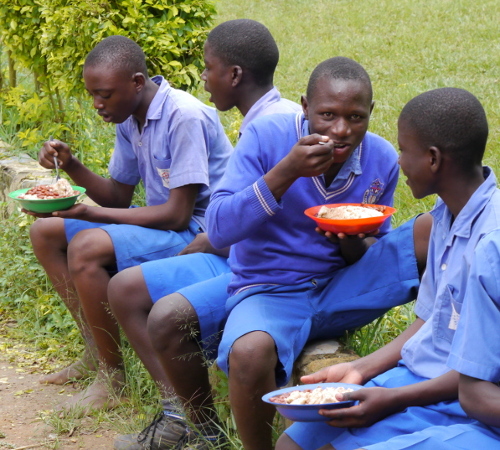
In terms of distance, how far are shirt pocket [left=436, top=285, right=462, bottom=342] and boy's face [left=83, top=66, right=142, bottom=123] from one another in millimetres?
2017

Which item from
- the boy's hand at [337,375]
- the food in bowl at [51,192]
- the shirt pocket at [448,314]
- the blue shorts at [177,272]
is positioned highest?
the shirt pocket at [448,314]

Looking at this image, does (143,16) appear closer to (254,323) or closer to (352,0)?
(254,323)

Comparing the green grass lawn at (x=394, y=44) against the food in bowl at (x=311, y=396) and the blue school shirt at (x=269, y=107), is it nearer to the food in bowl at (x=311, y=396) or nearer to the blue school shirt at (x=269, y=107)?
the blue school shirt at (x=269, y=107)

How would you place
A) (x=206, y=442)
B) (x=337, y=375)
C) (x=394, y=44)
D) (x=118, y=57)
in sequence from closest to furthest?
(x=337, y=375)
(x=206, y=442)
(x=118, y=57)
(x=394, y=44)

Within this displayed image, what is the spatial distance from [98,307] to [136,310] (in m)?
0.37

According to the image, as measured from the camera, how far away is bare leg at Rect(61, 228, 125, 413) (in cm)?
347

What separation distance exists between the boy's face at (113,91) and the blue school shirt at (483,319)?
219 cm

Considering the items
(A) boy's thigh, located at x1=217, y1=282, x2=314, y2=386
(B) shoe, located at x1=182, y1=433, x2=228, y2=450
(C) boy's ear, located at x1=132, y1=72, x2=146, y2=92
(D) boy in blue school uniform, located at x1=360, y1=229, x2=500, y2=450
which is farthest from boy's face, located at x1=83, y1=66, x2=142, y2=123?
(D) boy in blue school uniform, located at x1=360, y1=229, x2=500, y2=450

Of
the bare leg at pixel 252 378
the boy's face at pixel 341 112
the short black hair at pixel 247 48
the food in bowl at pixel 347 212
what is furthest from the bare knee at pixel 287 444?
the short black hair at pixel 247 48

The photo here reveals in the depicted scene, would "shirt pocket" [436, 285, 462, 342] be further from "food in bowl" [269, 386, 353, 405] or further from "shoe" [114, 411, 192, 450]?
"shoe" [114, 411, 192, 450]

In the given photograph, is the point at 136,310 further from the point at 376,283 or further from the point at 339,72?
the point at 339,72

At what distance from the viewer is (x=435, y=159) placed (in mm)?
2139

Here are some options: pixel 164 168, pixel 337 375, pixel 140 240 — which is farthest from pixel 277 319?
pixel 164 168

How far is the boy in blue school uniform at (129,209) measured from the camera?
350 cm
